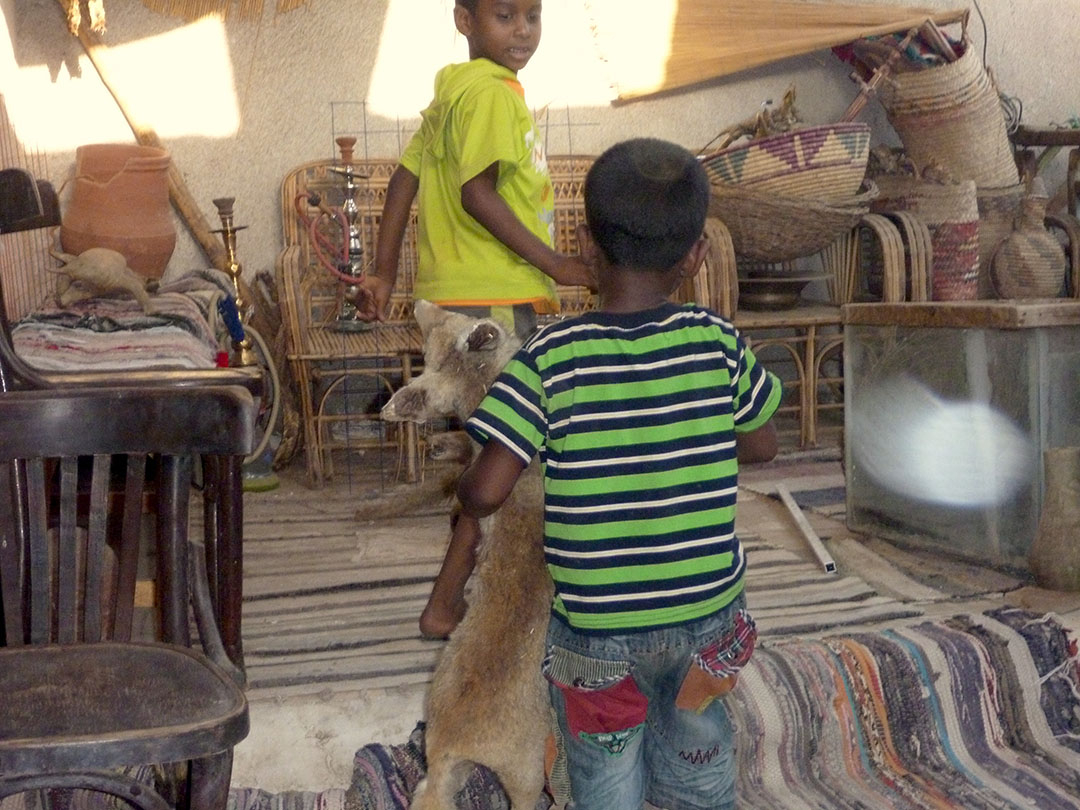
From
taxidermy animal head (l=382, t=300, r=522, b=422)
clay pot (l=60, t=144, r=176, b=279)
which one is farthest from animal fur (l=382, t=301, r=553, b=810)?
clay pot (l=60, t=144, r=176, b=279)

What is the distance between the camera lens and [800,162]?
405cm

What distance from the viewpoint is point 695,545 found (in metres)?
1.51

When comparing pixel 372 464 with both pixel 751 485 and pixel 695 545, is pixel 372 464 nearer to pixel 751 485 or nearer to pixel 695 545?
pixel 751 485

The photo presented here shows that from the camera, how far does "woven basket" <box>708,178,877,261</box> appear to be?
4066 mm

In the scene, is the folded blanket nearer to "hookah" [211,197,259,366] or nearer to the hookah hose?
"hookah" [211,197,259,366]

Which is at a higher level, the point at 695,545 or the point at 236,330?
the point at 236,330

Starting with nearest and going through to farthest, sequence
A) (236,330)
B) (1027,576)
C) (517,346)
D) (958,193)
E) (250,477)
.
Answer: (517,346) < (1027,576) < (236,330) < (250,477) < (958,193)

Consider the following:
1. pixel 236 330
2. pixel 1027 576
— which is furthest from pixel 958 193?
pixel 236 330

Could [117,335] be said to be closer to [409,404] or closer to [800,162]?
[409,404]

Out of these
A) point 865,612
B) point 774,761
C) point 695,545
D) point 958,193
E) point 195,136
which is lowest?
point 774,761

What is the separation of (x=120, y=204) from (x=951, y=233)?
300cm

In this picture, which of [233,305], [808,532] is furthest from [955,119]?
[233,305]

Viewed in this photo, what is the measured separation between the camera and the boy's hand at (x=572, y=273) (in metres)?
1.78

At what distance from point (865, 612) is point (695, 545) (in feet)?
3.61
